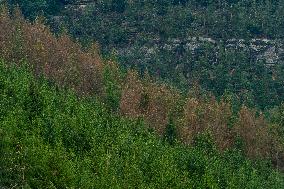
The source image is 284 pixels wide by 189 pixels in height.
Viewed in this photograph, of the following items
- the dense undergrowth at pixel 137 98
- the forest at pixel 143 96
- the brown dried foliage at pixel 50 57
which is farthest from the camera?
the brown dried foliage at pixel 50 57

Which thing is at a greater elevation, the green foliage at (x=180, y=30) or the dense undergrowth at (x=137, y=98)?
the dense undergrowth at (x=137, y=98)

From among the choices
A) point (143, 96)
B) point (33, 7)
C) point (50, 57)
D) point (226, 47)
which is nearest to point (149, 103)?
point (143, 96)

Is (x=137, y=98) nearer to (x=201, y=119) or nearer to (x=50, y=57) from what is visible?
(x=201, y=119)

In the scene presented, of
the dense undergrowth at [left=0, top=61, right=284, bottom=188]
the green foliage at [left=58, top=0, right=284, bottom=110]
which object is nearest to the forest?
the dense undergrowth at [left=0, top=61, right=284, bottom=188]

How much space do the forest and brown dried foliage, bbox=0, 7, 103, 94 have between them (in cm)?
14

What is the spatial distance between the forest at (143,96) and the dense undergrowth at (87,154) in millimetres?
86

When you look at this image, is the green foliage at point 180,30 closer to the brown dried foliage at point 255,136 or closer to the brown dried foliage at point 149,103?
the brown dried foliage at point 149,103

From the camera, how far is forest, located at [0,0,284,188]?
104 feet

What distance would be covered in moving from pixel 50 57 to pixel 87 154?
29851 mm

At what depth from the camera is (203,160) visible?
3834 centimetres

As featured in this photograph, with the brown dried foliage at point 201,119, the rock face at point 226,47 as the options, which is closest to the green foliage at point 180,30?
the rock face at point 226,47

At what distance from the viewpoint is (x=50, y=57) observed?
61500 mm

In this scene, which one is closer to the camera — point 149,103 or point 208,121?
point 149,103

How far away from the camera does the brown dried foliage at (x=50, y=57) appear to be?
5872 centimetres
